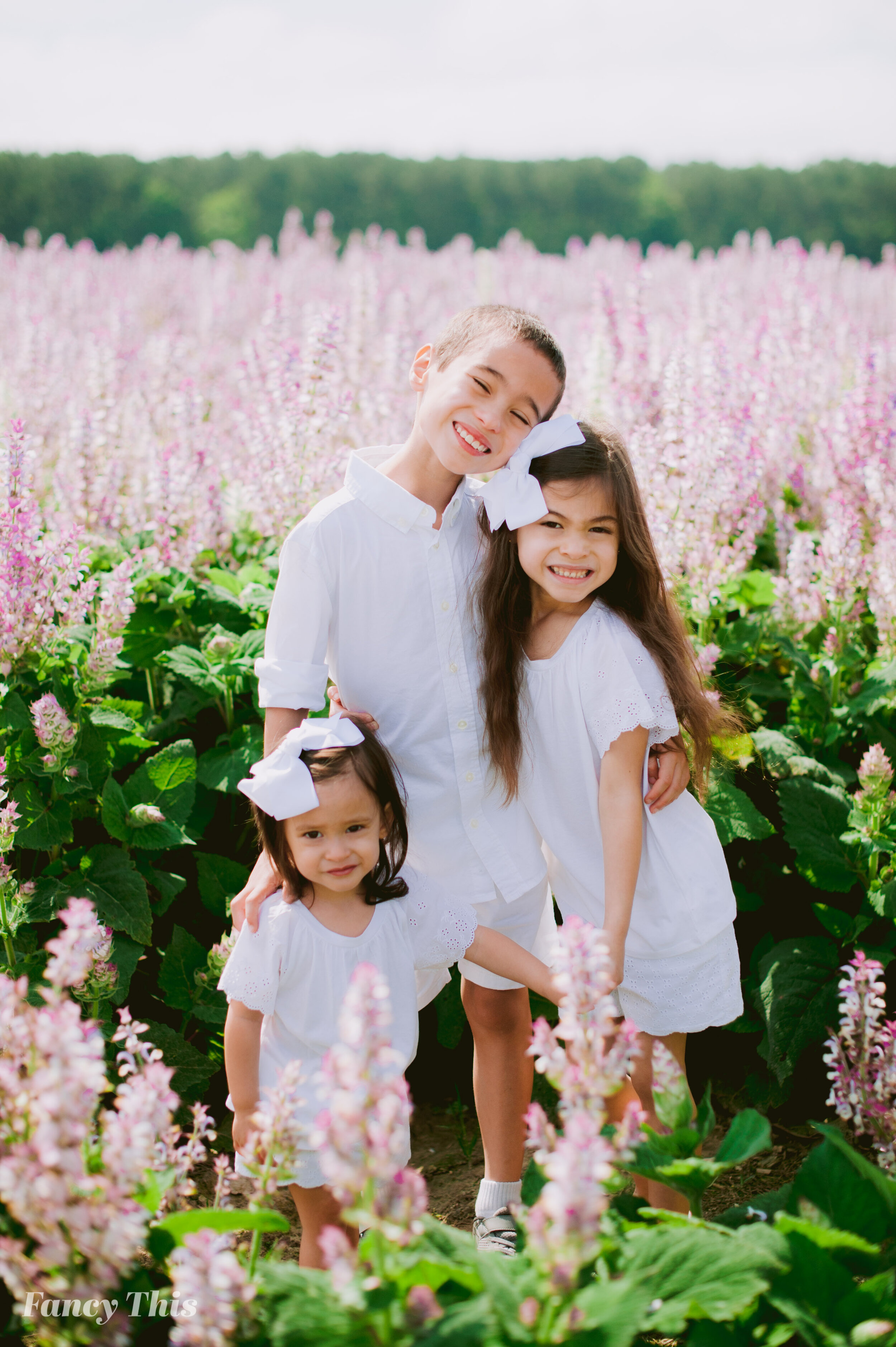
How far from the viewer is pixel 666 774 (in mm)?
2131

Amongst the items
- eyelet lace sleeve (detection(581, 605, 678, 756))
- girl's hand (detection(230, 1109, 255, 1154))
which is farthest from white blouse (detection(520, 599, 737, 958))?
girl's hand (detection(230, 1109, 255, 1154))

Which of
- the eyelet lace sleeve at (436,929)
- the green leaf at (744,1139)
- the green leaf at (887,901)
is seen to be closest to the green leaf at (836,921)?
the green leaf at (887,901)

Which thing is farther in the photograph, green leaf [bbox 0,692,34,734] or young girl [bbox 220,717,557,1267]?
green leaf [bbox 0,692,34,734]

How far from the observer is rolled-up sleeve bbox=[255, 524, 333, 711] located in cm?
209

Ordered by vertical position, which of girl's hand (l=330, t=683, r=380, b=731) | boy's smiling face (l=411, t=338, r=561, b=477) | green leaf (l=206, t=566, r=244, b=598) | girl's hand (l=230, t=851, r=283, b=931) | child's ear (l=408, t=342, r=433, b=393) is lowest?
girl's hand (l=230, t=851, r=283, b=931)

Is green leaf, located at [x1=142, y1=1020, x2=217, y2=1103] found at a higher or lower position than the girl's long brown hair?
lower

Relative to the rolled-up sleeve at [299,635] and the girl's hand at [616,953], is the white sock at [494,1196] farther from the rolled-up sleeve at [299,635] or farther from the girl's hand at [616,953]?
the rolled-up sleeve at [299,635]

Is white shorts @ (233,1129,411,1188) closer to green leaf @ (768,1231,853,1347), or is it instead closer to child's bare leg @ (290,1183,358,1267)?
child's bare leg @ (290,1183,358,1267)

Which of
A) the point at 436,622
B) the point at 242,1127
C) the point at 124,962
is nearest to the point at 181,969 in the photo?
the point at 124,962

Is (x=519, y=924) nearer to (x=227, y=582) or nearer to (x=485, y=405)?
(x=485, y=405)

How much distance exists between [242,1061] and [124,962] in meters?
0.65

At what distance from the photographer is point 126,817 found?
2.48 metres

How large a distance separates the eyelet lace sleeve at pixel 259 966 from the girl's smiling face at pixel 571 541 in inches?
33.1

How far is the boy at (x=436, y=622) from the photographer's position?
6.86 ft
